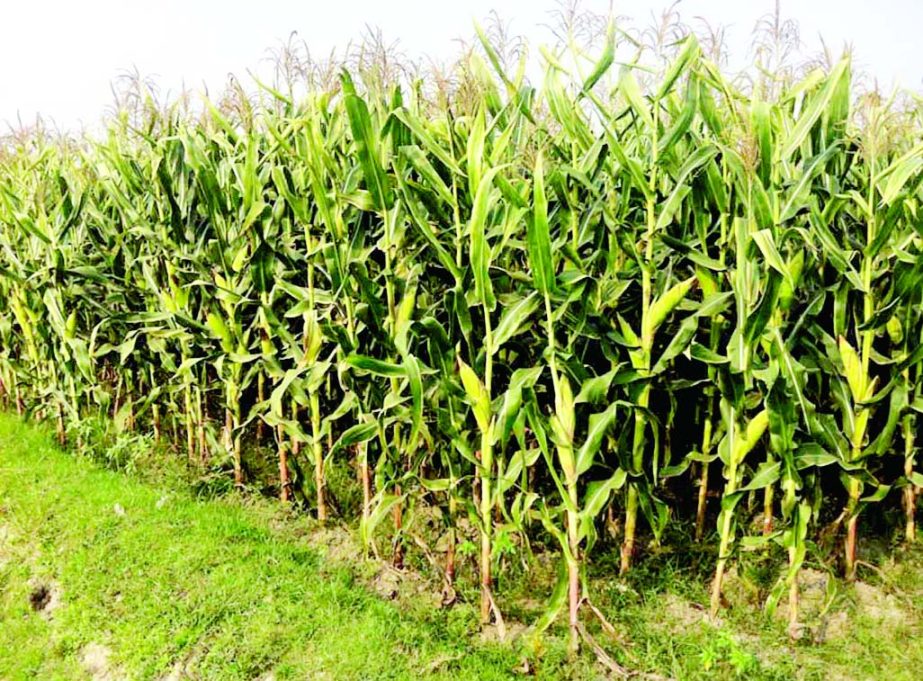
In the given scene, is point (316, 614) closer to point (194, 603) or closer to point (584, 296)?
point (194, 603)

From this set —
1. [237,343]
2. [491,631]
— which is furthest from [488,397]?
[237,343]

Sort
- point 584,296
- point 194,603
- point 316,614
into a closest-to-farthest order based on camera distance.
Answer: point 584,296
point 316,614
point 194,603

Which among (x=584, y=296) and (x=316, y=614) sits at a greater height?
(x=584, y=296)

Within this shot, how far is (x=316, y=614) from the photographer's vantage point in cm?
349

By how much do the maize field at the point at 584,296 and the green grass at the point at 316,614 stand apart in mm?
172

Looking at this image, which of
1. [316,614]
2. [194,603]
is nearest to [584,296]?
[316,614]

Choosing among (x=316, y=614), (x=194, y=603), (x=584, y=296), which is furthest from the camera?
(x=194, y=603)

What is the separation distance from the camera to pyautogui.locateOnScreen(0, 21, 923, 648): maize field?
9.86ft

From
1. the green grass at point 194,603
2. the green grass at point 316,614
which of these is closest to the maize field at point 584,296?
the green grass at point 316,614

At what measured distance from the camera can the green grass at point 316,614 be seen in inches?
125

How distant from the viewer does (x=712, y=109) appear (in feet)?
10.2

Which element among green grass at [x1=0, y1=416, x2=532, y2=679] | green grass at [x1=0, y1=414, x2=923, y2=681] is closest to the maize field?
green grass at [x1=0, y1=414, x2=923, y2=681]

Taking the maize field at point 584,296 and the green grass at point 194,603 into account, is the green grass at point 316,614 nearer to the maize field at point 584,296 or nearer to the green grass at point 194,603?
the green grass at point 194,603

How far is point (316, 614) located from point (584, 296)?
193 centimetres
